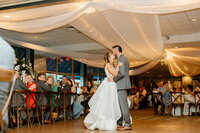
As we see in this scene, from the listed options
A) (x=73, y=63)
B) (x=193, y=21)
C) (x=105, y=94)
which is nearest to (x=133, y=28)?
(x=105, y=94)

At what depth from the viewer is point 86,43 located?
1124cm

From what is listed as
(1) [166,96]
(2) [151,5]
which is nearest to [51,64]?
(1) [166,96]

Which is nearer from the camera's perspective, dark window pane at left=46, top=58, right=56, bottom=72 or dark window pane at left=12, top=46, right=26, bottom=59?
dark window pane at left=12, top=46, right=26, bottom=59

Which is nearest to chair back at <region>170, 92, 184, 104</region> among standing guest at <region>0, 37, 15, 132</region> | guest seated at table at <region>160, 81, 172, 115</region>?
guest seated at table at <region>160, 81, 172, 115</region>

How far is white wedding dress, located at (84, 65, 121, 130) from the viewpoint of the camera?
525 cm

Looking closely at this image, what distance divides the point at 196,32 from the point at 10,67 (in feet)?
27.6

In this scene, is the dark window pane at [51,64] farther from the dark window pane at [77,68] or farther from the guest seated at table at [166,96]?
the guest seated at table at [166,96]

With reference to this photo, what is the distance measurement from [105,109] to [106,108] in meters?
0.03

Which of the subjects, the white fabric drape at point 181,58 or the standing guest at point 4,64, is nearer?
the standing guest at point 4,64

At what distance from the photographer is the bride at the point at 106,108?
5246mm

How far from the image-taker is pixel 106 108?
5.30m

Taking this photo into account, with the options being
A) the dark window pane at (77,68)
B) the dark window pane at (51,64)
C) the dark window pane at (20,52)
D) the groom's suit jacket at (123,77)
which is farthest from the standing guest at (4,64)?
the dark window pane at (77,68)

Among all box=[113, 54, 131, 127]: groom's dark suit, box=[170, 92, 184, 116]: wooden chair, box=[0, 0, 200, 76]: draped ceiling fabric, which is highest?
box=[0, 0, 200, 76]: draped ceiling fabric

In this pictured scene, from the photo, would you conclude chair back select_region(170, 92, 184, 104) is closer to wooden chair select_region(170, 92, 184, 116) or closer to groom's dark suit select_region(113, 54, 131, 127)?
wooden chair select_region(170, 92, 184, 116)
